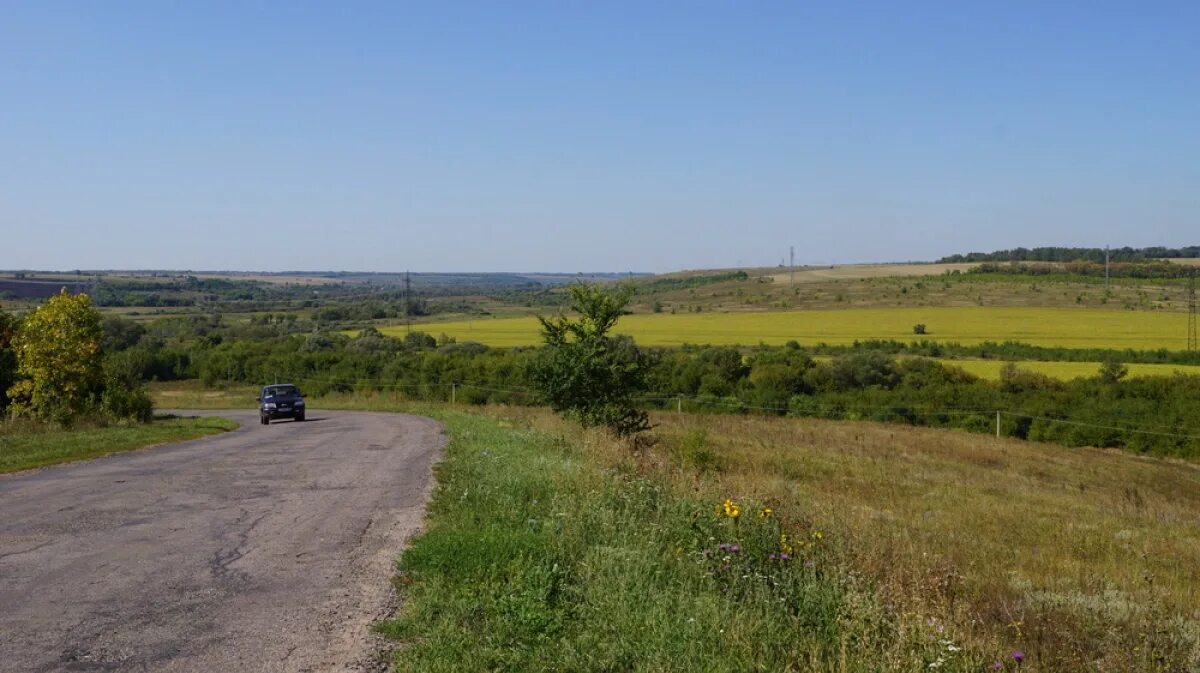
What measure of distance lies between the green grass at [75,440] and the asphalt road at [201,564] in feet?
5.47

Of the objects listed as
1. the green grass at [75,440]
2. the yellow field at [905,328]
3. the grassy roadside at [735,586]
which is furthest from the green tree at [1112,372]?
the green grass at [75,440]

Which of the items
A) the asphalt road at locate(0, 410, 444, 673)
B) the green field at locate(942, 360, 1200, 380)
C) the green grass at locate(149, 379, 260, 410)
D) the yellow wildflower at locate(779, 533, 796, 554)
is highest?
the yellow wildflower at locate(779, 533, 796, 554)

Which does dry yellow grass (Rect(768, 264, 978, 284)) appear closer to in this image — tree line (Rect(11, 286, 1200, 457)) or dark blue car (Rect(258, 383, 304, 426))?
tree line (Rect(11, 286, 1200, 457))

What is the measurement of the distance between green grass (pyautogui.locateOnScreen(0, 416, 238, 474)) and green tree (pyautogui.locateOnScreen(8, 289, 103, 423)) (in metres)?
2.54

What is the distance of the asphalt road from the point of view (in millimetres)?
6668

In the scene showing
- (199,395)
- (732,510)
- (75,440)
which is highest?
(732,510)

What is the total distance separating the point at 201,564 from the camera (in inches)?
365

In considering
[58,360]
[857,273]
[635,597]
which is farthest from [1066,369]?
[857,273]

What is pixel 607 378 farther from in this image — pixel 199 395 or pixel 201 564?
pixel 199 395

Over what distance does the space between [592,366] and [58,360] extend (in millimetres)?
17429

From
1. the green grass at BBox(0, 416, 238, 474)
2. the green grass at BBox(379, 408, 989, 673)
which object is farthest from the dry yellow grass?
the green grass at BBox(379, 408, 989, 673)

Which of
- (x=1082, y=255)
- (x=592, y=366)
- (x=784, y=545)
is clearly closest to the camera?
(x=784, y=545)

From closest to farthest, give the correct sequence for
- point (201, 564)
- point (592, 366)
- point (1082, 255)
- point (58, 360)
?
point (201, 564)
point (592, 366)
point (58, 360)
point (1082, 255)

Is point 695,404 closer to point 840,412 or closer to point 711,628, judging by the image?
point 840,412
